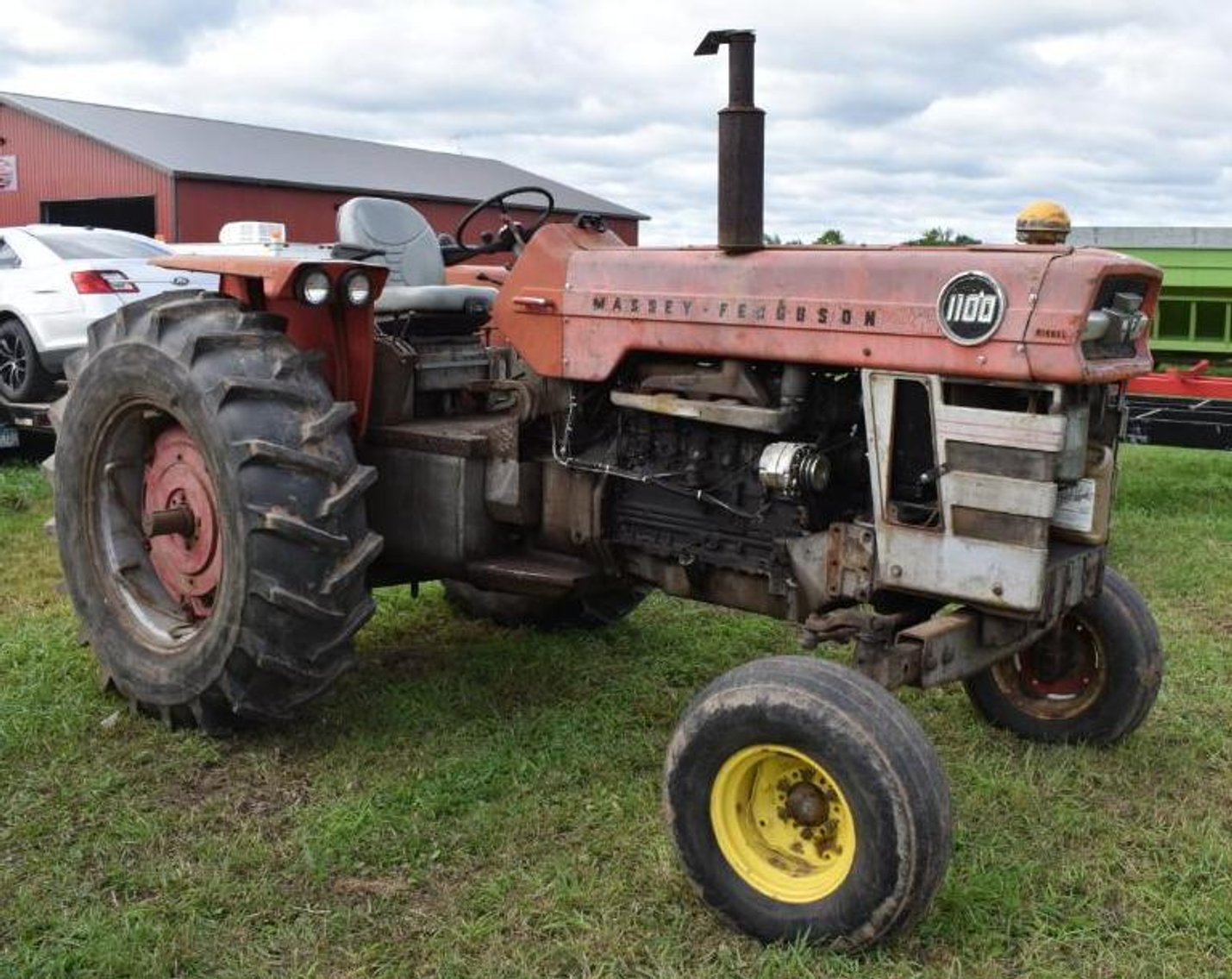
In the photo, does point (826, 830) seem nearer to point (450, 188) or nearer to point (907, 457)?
point (907, 457)

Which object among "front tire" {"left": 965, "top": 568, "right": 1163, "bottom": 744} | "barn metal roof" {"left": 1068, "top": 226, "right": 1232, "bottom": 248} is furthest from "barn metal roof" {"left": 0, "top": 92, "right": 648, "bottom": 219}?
"front tire" {"left": 965, "top": 568, "right": 1163, "bottom": 744}

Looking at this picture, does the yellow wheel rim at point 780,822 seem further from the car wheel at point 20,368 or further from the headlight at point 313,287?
the car wheel at point 20,368

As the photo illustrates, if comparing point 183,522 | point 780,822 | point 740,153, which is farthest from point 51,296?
point 780,822

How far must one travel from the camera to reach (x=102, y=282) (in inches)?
352

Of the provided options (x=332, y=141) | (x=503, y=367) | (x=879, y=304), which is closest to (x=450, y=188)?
(x=332, y=141)

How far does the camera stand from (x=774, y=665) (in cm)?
292

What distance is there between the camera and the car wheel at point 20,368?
350 inches

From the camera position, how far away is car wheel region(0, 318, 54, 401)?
8.88m

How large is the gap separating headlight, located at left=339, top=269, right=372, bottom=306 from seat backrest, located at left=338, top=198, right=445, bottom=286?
81 centimetres

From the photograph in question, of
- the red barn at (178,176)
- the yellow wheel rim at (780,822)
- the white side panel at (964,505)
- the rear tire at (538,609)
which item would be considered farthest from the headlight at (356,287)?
the red barn at (178,176)

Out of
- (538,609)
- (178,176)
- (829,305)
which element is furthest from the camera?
(178,176)

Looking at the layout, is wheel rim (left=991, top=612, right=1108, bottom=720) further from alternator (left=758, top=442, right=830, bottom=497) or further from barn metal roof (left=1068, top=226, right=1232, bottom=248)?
barn metal roof (left=1068, top=226, right=1232, bottom=248)

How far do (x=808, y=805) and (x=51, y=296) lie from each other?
7.71m

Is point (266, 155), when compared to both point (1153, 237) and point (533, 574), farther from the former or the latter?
point (533, 574)
